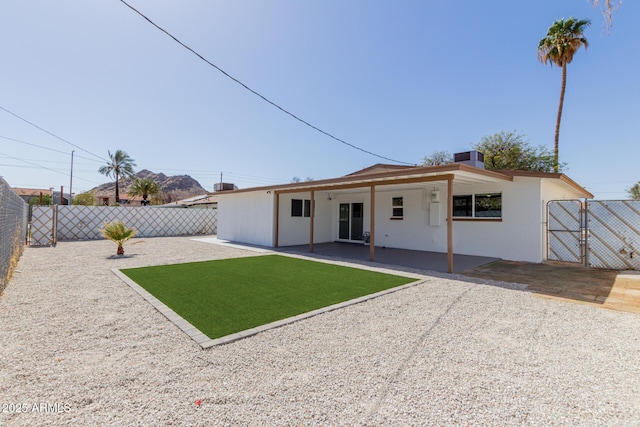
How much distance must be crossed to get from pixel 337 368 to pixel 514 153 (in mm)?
20195

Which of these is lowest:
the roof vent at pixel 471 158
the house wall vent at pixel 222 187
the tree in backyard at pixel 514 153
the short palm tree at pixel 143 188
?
the house wall vent at pixel 222 187

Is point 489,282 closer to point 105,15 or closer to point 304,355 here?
point 304,355

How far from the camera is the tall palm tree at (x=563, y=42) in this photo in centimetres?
1415

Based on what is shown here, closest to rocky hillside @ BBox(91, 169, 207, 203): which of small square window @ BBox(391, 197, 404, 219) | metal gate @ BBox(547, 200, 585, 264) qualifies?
small square window @ BBox(391, 197, 404, 219)

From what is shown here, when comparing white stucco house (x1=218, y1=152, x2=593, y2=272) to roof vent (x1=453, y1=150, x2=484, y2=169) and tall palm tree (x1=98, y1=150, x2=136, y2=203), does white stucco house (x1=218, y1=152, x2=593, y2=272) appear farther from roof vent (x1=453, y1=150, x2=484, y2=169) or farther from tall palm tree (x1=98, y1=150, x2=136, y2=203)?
tall palm tree (x1=98, y1=150, x2=136, y2=203)

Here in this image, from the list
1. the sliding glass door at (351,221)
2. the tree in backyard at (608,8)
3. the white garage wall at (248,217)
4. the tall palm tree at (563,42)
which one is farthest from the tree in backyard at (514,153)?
the tree in backyard at (608,8)

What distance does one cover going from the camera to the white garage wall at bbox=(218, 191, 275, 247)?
11506 mm

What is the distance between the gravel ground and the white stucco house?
327 centimetres

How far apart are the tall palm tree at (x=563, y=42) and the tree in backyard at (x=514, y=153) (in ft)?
13.0

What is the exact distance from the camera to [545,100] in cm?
1569

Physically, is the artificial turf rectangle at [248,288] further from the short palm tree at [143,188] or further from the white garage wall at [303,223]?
the short palm tree at [143,188]

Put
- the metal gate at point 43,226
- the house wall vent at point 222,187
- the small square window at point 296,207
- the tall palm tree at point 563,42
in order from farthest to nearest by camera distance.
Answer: the house wall vent at point 222,187 → the tall palm tree at point 563,42 → the small square window at point 296,207 → the metal gate at point 43,226

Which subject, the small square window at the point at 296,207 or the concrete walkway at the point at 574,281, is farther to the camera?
the small square window at the point at 296,207

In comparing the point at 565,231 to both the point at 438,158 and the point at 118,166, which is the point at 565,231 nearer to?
the point at 438,158
